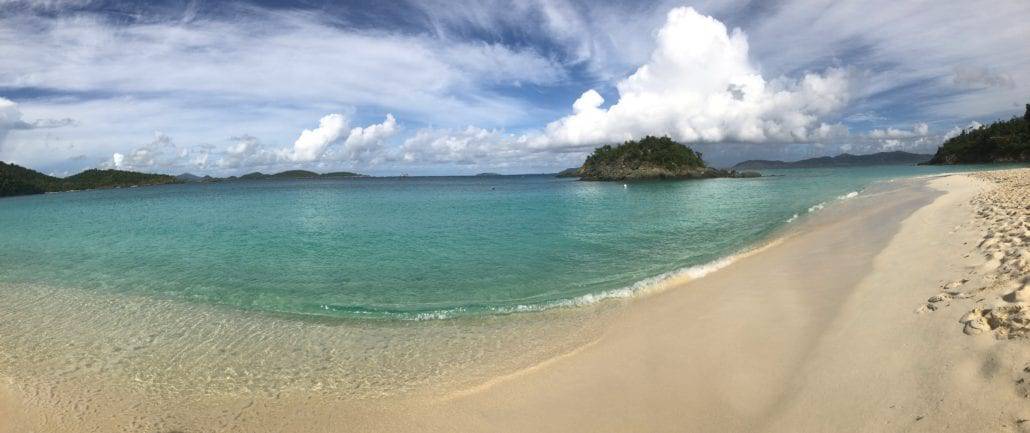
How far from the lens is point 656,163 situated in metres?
134

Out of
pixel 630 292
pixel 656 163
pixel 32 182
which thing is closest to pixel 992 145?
pixel 656 163

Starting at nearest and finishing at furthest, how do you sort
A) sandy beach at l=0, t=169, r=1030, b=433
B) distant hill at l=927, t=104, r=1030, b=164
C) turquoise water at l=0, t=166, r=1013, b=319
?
1. sandy beach at l=0, t=169, r=1030, b=433
2. turquoise water at l=0, t=166, r=1013, b=319
3. distant hill at l=927, t=104, r=1030, b=164

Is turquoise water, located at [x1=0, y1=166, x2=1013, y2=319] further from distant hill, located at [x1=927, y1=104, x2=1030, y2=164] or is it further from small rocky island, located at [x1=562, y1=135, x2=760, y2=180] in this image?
distant hill, located at [x1=927, y1=104, x2=1030, y2=164]

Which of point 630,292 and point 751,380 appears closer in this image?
point 751,380

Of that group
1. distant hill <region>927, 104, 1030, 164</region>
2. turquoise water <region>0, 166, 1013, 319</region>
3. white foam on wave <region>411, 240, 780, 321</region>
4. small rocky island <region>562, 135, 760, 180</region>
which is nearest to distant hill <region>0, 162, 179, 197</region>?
turquoise water <region>0, 166, 1013, 319</region>

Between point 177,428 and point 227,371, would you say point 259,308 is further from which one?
point 177,428

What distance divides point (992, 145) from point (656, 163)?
308 feet

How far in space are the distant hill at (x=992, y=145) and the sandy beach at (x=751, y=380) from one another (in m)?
158

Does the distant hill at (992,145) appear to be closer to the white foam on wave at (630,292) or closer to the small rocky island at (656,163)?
the small rocky island at (656,163)

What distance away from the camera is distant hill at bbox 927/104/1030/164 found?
116 meters

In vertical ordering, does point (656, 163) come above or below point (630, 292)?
above

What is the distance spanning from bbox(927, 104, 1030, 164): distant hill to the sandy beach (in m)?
158

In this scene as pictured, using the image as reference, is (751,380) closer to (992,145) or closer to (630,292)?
(630,292)

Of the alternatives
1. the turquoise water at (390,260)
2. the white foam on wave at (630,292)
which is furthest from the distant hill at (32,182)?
the white foam on wave at (630,292)
